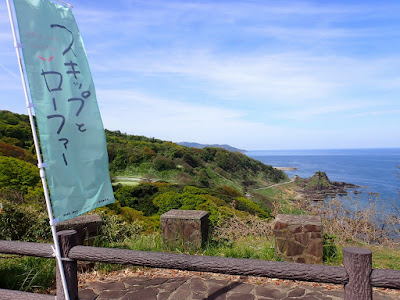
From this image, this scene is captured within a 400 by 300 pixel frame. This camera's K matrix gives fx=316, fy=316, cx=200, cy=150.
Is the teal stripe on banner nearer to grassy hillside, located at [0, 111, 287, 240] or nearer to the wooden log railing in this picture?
the wooden log railing

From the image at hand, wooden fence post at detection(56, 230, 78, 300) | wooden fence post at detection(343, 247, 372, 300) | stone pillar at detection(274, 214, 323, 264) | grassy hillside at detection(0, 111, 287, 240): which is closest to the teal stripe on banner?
wooden fence post at detection(56, 230, 78, 300)

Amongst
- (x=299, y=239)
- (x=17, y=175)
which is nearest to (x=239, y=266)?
(x=299, y=239)

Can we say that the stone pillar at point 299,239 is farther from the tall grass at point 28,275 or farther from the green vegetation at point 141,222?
the tall grass at point 28,275

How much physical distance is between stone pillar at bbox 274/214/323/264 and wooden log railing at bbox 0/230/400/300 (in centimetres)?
252

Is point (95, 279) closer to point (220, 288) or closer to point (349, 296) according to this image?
point (220, 288)

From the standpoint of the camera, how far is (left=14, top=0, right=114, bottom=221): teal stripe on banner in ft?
7.11

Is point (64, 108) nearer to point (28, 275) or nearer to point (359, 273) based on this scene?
point (359, 273)

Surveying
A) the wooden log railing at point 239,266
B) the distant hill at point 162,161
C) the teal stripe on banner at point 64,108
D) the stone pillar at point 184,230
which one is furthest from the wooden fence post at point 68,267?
the distant hill at point 162,161

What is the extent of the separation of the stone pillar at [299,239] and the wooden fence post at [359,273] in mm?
2564

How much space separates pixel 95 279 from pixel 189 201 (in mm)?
5113

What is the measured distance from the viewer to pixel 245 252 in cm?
497

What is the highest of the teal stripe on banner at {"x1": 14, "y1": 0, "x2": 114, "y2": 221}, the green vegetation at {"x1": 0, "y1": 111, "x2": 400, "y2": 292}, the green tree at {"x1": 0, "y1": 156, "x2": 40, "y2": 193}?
the teal stripe on banner at {"x1": 14, "y1": 0, "x2": 114, "y2": 221}

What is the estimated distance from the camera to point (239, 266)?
2.39m

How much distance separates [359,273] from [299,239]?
8.80 feet
